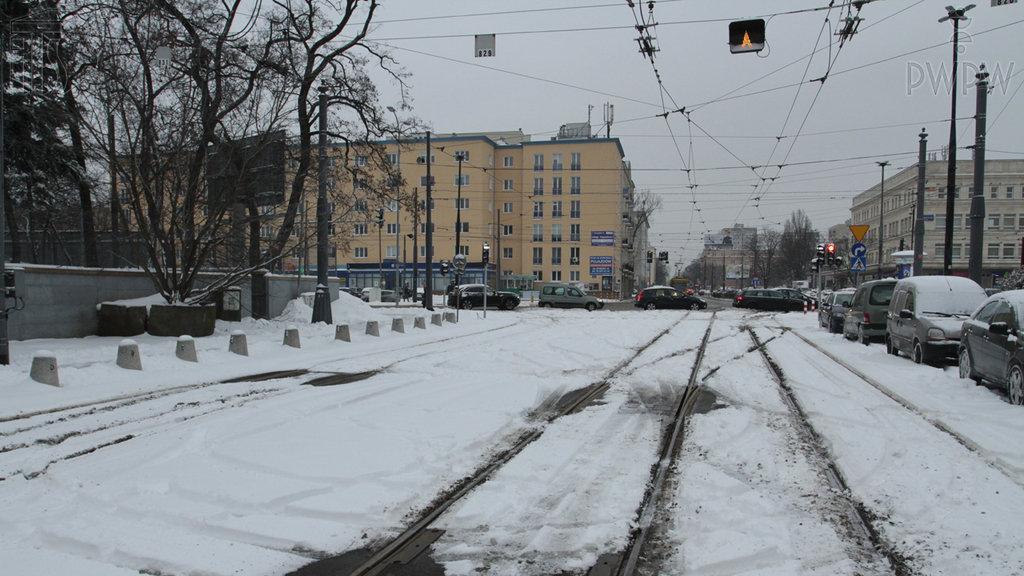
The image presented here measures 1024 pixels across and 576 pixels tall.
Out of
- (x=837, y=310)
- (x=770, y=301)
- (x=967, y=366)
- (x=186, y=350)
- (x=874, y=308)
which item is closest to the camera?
(x=967, y=366)

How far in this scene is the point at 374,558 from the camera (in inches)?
146

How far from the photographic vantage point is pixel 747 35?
405 inches

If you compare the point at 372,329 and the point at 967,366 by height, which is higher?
the point at 967,366

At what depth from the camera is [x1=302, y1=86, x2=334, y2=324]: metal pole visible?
17.3m

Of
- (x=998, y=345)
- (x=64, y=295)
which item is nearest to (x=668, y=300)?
(x=998, y=345)

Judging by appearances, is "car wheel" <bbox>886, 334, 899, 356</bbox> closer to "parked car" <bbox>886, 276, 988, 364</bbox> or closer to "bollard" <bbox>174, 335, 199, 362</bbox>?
"parked car" <bbox>886, 276, 988, 364</bbox>

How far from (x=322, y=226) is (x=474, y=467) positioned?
13614 mm

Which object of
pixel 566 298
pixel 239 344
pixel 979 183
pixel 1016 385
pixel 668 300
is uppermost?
pixel 979 183

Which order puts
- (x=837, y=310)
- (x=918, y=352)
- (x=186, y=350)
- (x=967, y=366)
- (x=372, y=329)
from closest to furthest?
(x=967, y=366)
(x=186, y=350)
(x=918, y=352)
(x=372, y=329)
(x=837, y=310)

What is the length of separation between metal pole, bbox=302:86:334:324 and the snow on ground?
7547mm

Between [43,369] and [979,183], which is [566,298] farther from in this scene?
[43,369]

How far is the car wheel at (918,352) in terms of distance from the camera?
1184 cm

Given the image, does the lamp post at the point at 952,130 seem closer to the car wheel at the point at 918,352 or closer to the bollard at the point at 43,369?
the car wheel at the point at 918,352

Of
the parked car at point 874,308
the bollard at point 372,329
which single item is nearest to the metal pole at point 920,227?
the parked car at point 874,308
